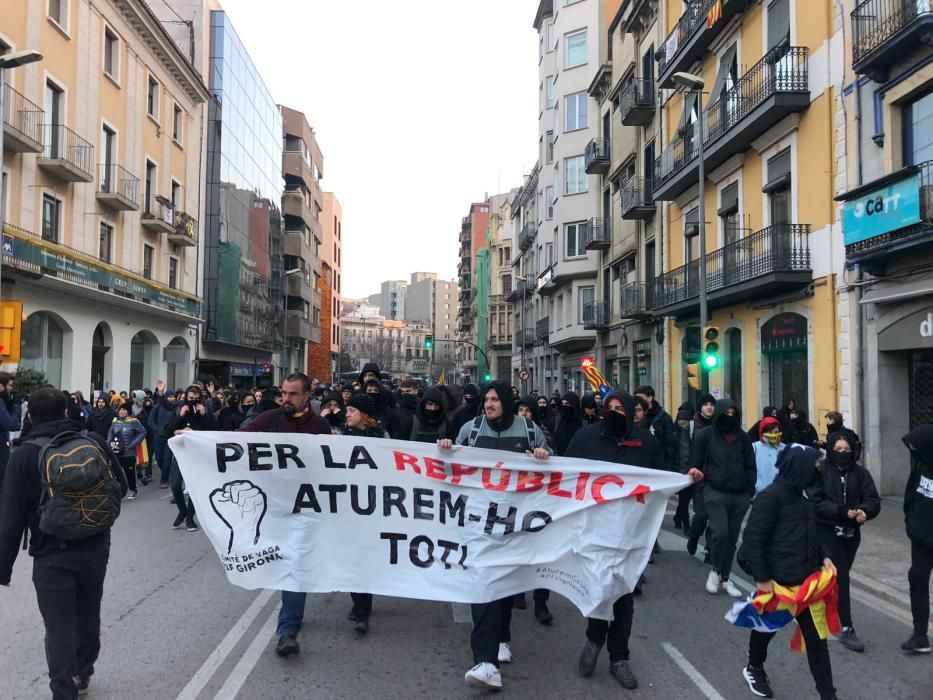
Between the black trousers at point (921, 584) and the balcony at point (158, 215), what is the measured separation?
28062mm

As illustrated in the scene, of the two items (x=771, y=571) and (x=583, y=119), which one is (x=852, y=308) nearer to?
(x=771, y=571)

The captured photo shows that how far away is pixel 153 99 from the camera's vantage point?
97.7 ft

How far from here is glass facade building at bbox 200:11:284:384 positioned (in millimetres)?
36438

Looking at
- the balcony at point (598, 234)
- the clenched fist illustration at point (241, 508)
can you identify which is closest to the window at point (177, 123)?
the balcony at point (598, 234)

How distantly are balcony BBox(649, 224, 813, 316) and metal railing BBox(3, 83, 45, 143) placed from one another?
61.0 ft

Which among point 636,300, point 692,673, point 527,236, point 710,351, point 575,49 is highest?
point 575,49

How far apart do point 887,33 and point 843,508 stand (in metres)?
11.3

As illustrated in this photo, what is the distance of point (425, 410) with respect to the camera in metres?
6.77

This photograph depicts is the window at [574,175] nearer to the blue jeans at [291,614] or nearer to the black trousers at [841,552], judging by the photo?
the black trousers at [841,552]

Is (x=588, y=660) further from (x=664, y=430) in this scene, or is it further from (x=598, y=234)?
(x=598, y=234)

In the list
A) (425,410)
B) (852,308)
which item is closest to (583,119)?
(852,308)

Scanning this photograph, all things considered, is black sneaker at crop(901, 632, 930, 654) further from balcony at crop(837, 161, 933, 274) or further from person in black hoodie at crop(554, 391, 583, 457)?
balcony at crop(837, 161, 933, 274)

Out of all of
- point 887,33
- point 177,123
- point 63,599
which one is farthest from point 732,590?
point 177,123

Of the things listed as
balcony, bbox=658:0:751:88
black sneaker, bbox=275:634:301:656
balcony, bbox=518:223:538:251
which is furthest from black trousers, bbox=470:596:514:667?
balcony, bbox=518:223:538:251
